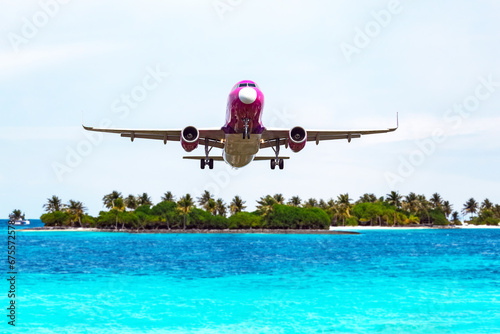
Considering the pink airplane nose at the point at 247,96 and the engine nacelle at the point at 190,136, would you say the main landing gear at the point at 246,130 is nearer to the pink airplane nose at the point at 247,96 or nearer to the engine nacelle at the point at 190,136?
the pink airplane nose at the point at 247,96

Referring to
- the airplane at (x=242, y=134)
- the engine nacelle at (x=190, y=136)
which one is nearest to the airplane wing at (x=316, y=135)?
the airplane at (x=242, y=134)

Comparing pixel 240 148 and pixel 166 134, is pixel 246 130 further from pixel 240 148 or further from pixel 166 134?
pixel 166 134

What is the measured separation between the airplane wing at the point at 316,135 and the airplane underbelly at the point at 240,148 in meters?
1.68

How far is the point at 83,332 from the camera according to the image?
63.0 m

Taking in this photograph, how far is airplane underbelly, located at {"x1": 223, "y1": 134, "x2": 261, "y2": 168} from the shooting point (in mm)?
36812

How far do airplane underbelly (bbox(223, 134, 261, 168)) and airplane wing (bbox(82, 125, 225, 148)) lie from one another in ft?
3.73

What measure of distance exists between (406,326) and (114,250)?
11507cm

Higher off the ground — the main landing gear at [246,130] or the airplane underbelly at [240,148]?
the main landing gear at [246,130]

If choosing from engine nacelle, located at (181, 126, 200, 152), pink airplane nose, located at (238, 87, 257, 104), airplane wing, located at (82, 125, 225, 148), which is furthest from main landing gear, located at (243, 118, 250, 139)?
airplane wing, located at (82, 125, 225, 148)

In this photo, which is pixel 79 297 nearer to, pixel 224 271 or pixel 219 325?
pixel 219 325

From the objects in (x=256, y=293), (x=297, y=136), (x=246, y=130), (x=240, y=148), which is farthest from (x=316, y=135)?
(x=256, y=293)

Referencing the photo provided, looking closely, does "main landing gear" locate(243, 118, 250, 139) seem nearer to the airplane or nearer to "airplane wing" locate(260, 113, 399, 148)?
the airplane

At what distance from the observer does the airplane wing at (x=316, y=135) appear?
39719mm

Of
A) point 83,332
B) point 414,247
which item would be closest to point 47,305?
point 83,332
